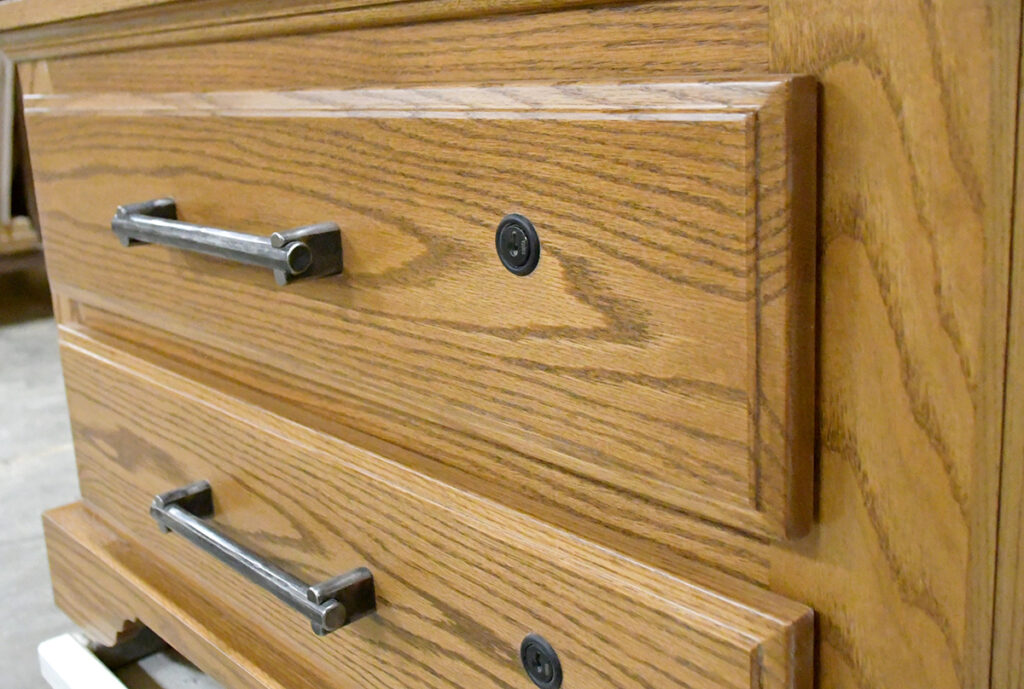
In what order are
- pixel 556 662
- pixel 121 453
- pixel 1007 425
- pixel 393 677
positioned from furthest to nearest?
pixel 121 453
pixel 393 677
pixel 556 662
pixel 1007 425

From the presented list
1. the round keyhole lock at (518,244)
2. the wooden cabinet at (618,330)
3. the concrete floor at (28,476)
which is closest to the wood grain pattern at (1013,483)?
the wooden cabinet at (618,330)

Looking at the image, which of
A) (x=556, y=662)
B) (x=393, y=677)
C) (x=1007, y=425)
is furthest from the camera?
(x=393, y=677)

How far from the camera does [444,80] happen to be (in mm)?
380

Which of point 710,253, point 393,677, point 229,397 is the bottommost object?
point 393,677

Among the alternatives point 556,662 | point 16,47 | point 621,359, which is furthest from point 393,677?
point 16,47

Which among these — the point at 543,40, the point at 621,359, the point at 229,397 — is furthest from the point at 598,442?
the point at 229,397

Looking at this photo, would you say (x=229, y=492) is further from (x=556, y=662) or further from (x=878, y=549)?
(x=878, y=549)

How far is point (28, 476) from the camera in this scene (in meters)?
1.42

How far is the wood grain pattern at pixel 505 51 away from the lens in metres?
0.29

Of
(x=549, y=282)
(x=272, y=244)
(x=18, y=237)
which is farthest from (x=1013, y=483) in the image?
(x=18, y=237)

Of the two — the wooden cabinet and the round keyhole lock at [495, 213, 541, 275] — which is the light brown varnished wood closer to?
the wooden cabinet

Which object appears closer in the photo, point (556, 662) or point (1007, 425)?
point (1007, 425)

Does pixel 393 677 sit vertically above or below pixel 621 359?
below

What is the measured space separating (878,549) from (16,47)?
Answer: 66 centimetres
